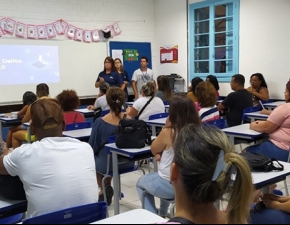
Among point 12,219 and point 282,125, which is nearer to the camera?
point 12,219

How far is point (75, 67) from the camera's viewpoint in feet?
24.7

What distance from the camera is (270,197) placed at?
200 centimetres

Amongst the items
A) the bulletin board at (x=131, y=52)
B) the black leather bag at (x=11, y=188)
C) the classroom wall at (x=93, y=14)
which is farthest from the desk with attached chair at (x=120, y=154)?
the bulletin board at (x=131, y=52)

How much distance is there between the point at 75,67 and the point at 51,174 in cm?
596

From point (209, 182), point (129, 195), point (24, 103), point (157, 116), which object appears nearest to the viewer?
point (209, 182)

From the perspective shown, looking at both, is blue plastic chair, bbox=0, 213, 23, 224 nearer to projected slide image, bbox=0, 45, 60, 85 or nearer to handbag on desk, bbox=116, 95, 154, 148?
handbag on desk, bbox=116, 95, 154, 148

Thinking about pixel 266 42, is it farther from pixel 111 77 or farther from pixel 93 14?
pixel 93 14

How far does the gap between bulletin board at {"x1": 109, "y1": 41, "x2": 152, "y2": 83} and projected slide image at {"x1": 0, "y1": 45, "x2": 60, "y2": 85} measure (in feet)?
4.75

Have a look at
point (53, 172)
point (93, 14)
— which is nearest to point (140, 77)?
point (93, 14)

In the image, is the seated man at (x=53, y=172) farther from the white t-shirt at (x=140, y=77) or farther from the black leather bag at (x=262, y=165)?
the white t-shirt at (x=140, y=77)

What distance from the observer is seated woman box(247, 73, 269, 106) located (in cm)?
625

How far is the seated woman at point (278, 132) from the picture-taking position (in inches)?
128

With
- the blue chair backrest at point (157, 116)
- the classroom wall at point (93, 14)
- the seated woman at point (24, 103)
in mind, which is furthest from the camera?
the classroom wall at point (93, 14)

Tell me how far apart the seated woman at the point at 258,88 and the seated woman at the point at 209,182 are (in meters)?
5.28
